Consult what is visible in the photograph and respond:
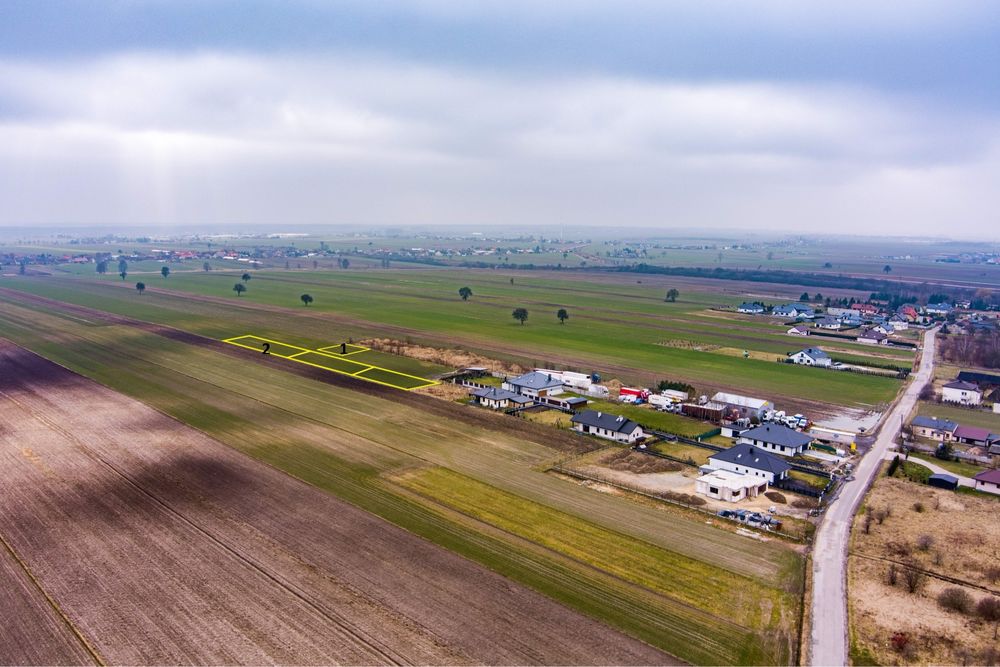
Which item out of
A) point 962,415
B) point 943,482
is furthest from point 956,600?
point 962,415

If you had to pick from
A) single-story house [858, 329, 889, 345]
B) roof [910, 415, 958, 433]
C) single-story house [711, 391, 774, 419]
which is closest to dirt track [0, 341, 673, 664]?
single-story house [711, 391, 774, 419]

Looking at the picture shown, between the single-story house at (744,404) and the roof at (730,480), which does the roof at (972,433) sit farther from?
the roof at (730,480)

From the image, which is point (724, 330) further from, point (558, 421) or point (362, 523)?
point (362, 523)

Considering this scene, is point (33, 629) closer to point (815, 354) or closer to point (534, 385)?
point (534, 385)

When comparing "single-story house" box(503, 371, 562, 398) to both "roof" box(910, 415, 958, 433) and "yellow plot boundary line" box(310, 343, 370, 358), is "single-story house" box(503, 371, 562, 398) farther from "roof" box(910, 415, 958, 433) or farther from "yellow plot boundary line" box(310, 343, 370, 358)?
"roof" box(910, 415, 958, 433)

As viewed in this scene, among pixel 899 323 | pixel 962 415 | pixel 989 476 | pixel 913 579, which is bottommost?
pixel 913 579

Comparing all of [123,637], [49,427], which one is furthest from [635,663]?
[49,427]
